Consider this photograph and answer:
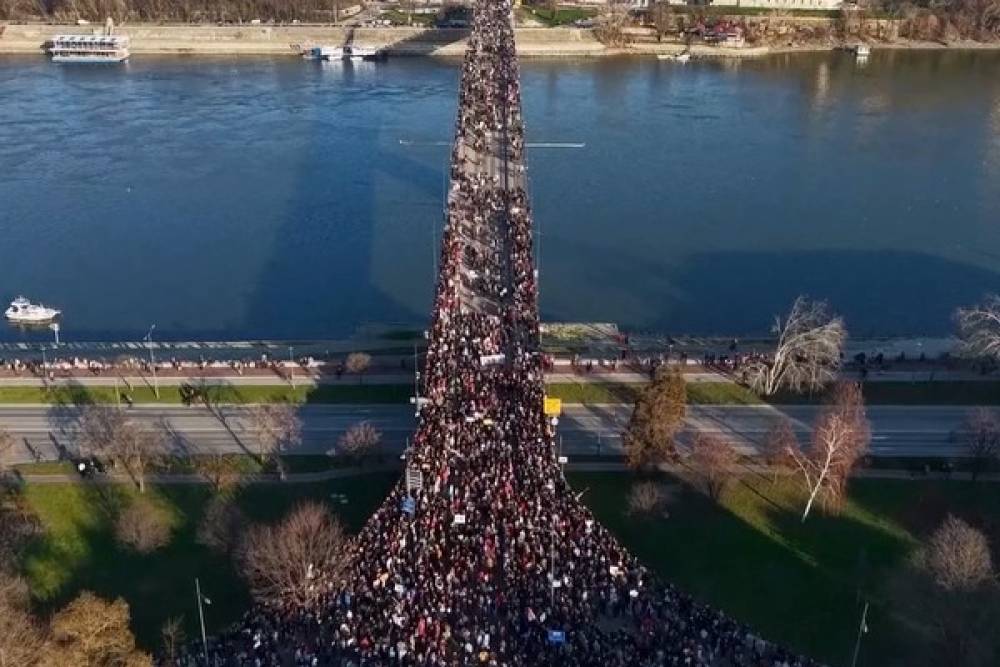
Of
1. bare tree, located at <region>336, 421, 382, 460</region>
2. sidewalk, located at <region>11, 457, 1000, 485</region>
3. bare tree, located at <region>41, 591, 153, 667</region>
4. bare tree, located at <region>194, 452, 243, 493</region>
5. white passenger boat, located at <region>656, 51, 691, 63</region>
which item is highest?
white passenger boat, located at <region>656, 51, 691, 63</region>

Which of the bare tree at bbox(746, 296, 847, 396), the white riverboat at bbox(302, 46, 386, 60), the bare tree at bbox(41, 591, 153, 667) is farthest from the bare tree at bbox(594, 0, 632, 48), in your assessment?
the bare tree at bbox(41, 591, 153, 667)

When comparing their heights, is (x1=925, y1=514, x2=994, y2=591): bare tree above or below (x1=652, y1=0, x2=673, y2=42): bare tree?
below

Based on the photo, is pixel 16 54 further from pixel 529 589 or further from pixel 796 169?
pixel 529 589

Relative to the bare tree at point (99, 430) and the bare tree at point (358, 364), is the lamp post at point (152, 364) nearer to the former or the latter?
the bare tree at point (99, 430)

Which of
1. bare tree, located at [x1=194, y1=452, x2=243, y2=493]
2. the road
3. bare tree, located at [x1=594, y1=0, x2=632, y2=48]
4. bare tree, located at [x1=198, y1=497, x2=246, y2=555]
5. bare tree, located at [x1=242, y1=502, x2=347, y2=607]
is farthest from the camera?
bare tree, located at [x1=594, y1=0, x2=632, y2=48]

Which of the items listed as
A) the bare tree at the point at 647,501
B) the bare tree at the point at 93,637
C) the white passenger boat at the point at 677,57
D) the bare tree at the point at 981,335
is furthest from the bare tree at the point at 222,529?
the white passenger boat at the point at 677,57

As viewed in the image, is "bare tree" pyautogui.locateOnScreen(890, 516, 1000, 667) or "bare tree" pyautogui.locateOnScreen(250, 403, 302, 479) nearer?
"bare tree" pyautogui.locateOnScreen(890, 516, 1000, 667)

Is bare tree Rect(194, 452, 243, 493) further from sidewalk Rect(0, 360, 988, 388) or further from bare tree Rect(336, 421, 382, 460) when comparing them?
sidewalk Rect(0, 360, 988, 388)

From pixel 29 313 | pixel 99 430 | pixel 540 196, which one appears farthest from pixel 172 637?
pixel 540 196
